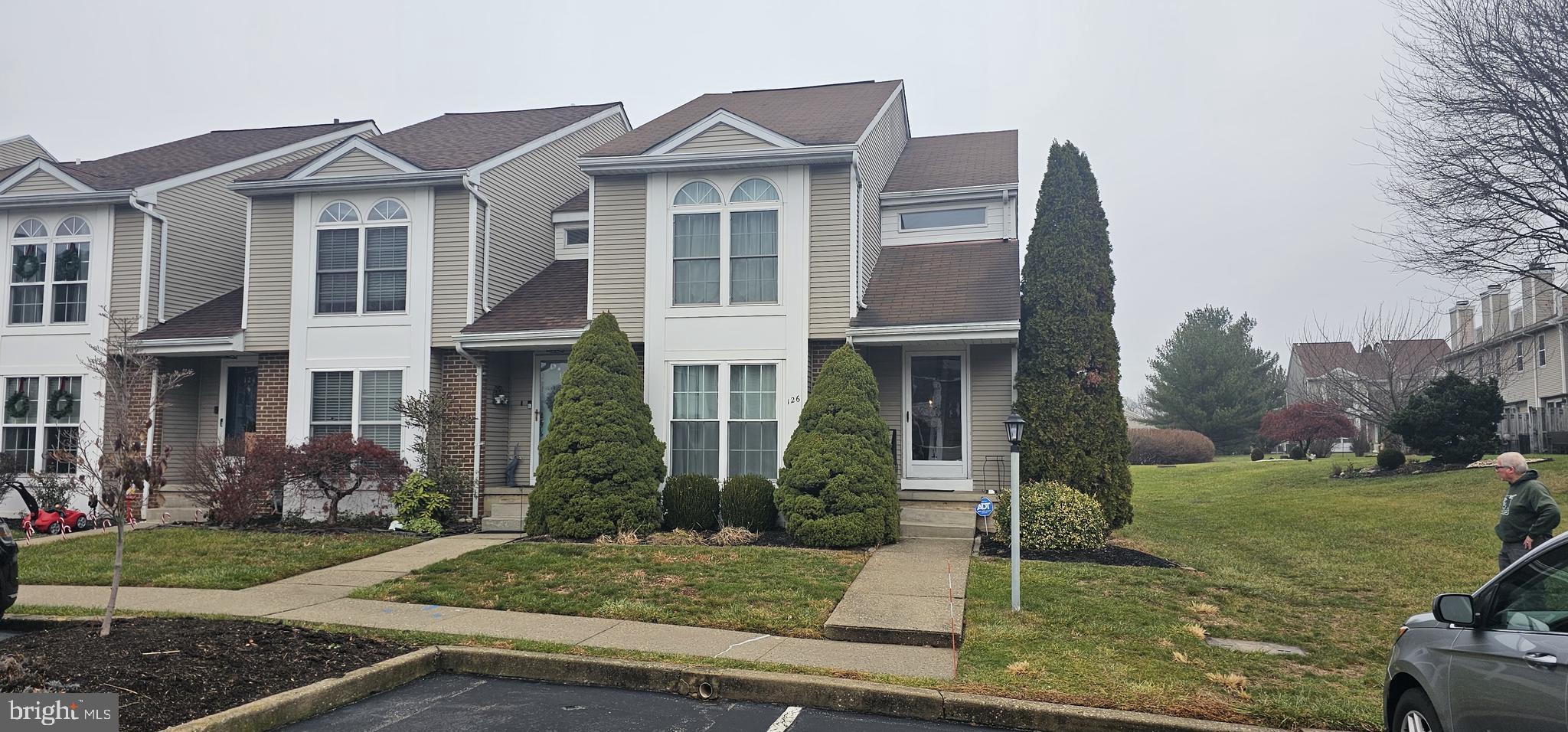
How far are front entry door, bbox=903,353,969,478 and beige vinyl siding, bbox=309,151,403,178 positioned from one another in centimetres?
907

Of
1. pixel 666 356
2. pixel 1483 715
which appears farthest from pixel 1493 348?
pixel 1483 715

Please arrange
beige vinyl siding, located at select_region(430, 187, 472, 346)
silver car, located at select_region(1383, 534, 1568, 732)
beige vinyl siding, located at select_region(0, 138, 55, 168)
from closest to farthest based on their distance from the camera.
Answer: silver car, located at select_region(1383, 534, 1568, 732) < beige vinyl siding, located at select_region(430, 187, 472, 346) < beige vinyl siding, located at select_region(0, 138, 55, 168)

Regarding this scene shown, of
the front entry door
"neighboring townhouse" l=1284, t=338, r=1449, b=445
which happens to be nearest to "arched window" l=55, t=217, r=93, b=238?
the front entry door

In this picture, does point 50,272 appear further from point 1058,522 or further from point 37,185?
point 1058,522

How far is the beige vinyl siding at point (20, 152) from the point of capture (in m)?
21.6

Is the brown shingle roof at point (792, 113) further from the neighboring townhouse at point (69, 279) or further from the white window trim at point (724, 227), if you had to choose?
the neighboring townhouse at point (69, 279)

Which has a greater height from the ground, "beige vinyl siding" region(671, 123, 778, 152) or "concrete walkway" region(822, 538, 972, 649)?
"beige vinyl siding" region(671, 123, 778, 152)

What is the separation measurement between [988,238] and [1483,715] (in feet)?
43.3

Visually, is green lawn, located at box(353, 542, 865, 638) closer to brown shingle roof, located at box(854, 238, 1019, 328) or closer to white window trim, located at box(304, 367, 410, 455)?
brown shingle roof, located at box(854, 238, 1019, 328)

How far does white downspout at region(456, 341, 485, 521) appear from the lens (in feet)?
49.3

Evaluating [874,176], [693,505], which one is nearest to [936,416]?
[693,505]

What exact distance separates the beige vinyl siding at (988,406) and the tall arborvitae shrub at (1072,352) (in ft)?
2.06

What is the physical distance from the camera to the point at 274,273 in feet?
52.1

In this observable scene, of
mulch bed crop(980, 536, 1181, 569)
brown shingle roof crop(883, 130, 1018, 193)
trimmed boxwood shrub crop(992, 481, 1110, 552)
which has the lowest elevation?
mulch bed crop(980, 536, 1181, 569)
